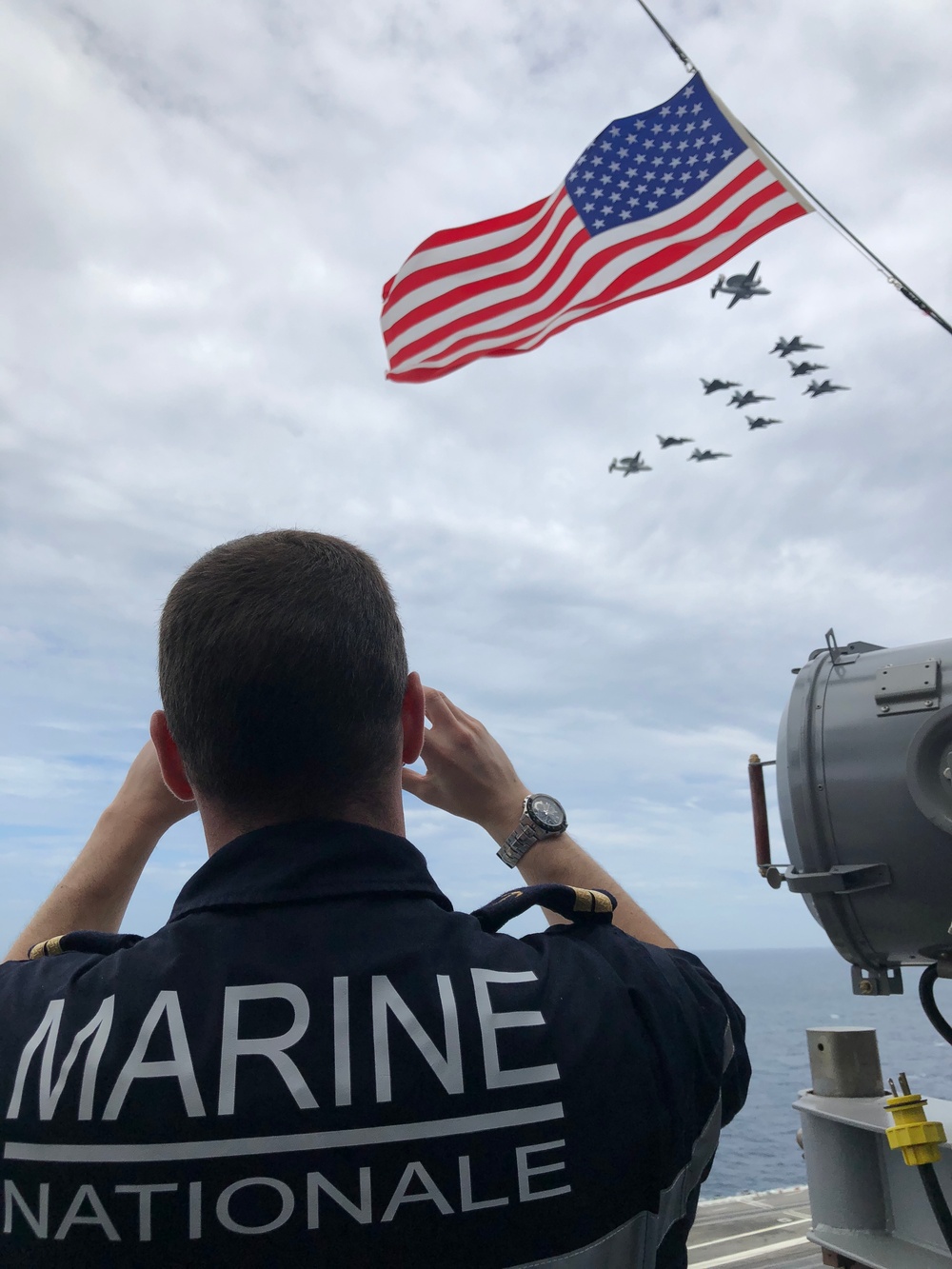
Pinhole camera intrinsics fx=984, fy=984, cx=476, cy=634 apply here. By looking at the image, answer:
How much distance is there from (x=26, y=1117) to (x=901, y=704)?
227 cm

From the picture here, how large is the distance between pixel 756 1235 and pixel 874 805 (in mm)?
27607

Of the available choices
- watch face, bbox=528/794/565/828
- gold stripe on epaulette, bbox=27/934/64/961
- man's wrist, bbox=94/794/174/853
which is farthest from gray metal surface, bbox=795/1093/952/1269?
gold stripe on epaulette, bbox=27/934/64/961

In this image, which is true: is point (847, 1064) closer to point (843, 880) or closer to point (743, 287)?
point (843, 880)

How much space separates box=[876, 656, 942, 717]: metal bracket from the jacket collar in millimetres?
1704

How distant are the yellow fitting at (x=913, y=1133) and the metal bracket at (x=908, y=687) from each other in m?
1.09

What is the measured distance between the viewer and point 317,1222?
1199mm

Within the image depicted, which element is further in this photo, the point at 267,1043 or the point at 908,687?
the point at 908,687

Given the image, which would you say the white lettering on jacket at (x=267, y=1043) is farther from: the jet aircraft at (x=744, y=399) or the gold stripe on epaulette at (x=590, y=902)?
the jet aircraft at (x=744, y=399)

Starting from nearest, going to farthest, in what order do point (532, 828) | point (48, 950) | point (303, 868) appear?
point (303, 868) → point (48, 950) → point (532, 828)

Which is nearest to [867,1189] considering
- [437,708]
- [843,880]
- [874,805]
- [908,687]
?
[843,880]

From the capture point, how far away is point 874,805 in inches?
104

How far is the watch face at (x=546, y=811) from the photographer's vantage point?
1871mm

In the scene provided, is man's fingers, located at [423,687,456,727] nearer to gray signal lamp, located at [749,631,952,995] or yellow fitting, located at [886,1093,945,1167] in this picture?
gray signal lamp, located at [749,631,952,995]

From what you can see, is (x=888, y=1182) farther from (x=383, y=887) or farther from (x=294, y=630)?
(x=294, y=630)
